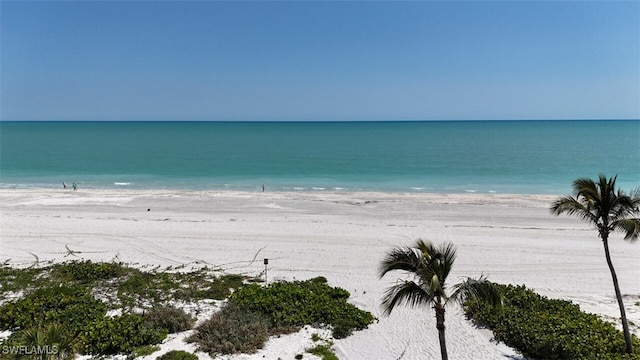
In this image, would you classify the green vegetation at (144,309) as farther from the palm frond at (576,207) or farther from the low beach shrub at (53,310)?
the palm frond at (576,207)

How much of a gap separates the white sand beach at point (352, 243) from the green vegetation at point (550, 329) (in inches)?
20.2

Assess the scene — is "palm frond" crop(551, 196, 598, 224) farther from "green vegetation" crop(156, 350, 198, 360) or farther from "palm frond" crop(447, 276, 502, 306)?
"green vegetation" crop(156, 350, 198, 360)

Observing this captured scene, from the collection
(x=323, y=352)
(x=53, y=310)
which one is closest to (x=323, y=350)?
(x=323, y=352)

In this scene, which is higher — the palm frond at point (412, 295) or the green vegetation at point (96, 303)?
the palm frond at point (412, 295)

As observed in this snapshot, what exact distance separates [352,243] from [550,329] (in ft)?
35.8

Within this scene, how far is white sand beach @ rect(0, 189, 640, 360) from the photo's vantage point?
11711 millimetres

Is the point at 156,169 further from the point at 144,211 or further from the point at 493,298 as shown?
the point at 493,298

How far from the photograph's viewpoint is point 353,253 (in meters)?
19.2

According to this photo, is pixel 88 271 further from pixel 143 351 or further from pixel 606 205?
pixel 606 205

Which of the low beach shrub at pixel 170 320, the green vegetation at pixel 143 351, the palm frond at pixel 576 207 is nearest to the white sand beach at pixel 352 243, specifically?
the green vegetation at pixel 143 351

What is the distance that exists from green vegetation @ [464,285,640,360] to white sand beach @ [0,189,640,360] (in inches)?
20.2

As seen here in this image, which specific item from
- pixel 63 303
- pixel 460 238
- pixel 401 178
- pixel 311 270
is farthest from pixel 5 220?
pixel 401 178

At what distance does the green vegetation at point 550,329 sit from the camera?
9938mm

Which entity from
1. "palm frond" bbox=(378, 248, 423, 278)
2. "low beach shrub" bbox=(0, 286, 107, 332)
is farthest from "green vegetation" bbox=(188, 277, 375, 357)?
"palm frond" bbox=(378, 248, 423, 278)
